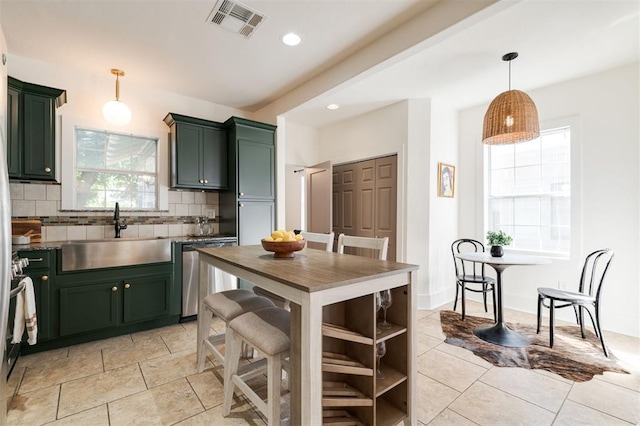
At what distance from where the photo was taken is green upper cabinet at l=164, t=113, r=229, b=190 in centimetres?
340

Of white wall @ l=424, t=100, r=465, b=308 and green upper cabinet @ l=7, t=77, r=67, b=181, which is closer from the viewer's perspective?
green upper cabinet @ l=7, t=77, r=67, b=181

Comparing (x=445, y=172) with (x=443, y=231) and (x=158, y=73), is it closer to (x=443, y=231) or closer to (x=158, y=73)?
(x=443, y=231)

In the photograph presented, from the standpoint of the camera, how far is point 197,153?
3.53 meters

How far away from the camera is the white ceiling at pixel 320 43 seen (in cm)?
213

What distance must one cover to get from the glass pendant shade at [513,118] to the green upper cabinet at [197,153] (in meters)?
2.99

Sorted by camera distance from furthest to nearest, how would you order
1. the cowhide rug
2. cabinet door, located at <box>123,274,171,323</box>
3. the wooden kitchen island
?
cabinet door, located at <box>123,274,171,323</box>
the cowhide rug
the wooden kitchen island

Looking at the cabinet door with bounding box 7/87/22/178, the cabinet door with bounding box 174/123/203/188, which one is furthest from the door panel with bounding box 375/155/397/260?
the cabinet door with bounding box 7/87/22/178

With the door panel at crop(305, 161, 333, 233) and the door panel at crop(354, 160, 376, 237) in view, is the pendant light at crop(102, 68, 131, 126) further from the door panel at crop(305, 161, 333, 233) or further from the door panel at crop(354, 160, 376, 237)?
the door panel at crop(354, 160, 376, 237)

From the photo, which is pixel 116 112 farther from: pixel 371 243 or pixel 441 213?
pixel 441 213

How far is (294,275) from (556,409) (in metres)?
1.89

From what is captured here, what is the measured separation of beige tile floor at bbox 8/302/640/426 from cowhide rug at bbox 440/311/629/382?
100 mm

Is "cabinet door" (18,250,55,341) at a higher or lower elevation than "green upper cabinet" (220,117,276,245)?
lower

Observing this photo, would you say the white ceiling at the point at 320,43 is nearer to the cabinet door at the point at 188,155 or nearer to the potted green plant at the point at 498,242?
the cabinet door at the point at 188,155

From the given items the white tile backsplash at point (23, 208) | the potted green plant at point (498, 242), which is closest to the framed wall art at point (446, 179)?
the potted green plant at point (498, 242)
